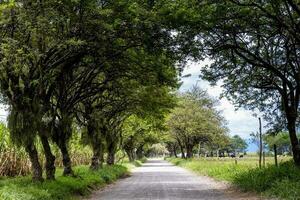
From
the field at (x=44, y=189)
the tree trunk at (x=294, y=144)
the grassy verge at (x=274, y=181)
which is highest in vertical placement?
the tree trunk at (x=294, y=144)

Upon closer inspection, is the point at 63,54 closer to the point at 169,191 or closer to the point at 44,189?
the point at 44,189

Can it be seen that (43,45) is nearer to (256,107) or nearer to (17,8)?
(17,8)

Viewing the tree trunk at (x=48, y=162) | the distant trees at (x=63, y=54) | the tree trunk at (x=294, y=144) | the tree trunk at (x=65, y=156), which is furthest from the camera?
the tree trunk at (x=65, y=156)

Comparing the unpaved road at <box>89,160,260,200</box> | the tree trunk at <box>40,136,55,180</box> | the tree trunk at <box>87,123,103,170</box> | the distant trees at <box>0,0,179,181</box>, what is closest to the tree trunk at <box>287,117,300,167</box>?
the unpaved road at <box>89,160,260,200</box>

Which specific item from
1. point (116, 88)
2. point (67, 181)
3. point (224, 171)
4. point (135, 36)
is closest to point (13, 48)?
point (135, 36)

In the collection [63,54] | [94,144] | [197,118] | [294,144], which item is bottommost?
[294,144]

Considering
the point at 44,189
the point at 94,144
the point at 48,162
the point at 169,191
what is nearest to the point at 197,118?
the point at 94,144

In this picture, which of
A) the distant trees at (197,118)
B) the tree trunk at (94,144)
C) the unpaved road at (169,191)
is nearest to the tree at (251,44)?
the unpaved road at (169,191)

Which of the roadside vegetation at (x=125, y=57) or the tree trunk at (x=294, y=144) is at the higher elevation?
the roadside vegetation at (x=125, y=57)

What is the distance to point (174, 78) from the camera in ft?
92.5

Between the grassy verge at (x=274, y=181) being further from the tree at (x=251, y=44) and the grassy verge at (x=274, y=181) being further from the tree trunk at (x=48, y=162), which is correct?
the tree trunk at (x=48, y=162)

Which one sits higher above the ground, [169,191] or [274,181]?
[274,181]

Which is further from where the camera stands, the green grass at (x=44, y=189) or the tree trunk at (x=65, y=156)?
the tree trunk at (x=65, y=156)

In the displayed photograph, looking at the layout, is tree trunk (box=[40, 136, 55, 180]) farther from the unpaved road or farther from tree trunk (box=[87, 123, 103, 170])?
tree trunk (box=[87, 123, 103, 170])
